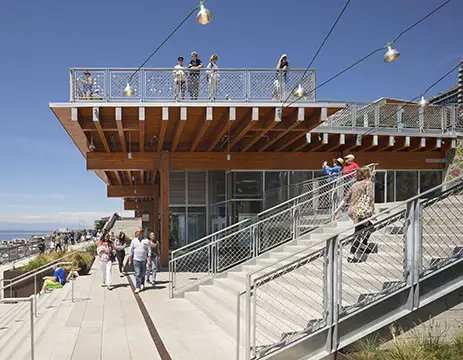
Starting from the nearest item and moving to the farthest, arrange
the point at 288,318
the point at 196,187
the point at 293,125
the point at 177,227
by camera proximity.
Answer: the point at 288,318
the point at 293,125
the point at 177,227
the point at 196,187

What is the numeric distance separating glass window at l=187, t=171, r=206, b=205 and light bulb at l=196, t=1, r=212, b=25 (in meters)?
9.09

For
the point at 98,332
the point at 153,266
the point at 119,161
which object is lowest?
the point at 98,332

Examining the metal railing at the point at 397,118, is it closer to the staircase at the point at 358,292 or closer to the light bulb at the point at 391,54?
the light bulb at the point at 391,54

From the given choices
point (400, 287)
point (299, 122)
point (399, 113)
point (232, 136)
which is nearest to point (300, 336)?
point (400, 287)

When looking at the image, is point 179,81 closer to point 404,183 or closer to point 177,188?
point 177,188

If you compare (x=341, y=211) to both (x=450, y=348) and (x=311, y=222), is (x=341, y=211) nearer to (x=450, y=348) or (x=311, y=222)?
(x=311, y=222)

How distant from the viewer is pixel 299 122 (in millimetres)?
11555

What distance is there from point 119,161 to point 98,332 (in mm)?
7778

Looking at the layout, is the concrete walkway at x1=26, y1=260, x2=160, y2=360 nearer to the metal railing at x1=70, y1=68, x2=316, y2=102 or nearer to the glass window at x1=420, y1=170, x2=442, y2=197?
the metal railing at x1=70, y1=68, x2=316, y2=102

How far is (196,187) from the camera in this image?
15484 millimetres

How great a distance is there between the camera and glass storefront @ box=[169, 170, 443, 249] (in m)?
14.9

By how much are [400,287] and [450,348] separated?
84cm

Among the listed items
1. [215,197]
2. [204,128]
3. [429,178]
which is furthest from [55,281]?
[429,178]

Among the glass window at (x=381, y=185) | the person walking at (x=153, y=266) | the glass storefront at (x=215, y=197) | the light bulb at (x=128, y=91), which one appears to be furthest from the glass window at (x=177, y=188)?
the glass window at (x=381, y=185)
